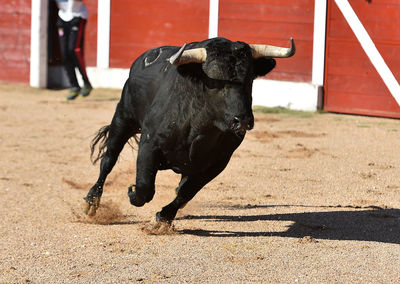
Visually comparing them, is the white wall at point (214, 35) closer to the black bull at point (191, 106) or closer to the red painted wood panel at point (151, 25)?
the red painted wood panel at point (151, 25)

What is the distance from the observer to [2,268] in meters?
4.09

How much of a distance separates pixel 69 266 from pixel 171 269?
53 cm

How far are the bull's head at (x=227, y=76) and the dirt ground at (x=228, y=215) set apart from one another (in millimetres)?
762

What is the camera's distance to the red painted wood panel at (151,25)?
11641 millimetres

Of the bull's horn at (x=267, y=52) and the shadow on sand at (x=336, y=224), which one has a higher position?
the bull's horn at (x=267, y=52)

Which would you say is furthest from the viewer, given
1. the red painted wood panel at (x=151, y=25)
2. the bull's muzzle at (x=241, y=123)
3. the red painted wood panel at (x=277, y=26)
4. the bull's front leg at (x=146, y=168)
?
the red painted wood panel at (x=151, y=25)

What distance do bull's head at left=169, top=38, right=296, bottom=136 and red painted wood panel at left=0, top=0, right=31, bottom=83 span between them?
30.0 feet

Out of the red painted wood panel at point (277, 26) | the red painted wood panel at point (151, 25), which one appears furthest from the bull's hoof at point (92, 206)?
the red painted wood panel at point (151, 25)

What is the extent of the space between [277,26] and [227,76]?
269 inches

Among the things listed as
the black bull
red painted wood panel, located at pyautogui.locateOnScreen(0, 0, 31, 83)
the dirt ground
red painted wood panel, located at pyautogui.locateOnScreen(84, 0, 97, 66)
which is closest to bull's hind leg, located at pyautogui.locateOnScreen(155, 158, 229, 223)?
the black bull

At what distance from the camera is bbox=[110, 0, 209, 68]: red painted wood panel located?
38.2 feet

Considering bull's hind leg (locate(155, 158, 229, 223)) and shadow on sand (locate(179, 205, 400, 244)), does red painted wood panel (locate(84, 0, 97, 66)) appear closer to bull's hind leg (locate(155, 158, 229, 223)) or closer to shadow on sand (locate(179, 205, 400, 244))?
shadow on sand (locate(179, 205, 400, 244))

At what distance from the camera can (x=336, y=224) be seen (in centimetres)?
513

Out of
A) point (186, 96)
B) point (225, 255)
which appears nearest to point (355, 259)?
point (225, 255)
